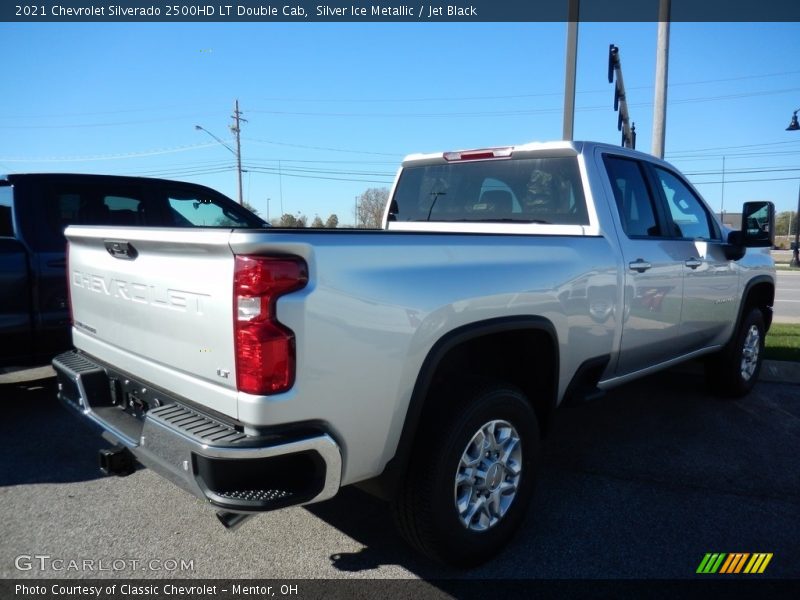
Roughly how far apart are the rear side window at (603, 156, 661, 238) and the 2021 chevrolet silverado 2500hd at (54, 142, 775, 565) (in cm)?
2

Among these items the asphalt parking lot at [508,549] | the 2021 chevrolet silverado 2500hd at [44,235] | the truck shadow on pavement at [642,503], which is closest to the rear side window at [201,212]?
the 2021 chevrolet silverado 2500hd at [44,235]

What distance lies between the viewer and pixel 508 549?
9.48ft

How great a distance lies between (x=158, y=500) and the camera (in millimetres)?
3320

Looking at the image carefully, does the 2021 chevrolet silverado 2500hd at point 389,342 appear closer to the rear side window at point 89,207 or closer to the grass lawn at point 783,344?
the rear side window at point 89,207

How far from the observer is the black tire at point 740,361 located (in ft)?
16.7

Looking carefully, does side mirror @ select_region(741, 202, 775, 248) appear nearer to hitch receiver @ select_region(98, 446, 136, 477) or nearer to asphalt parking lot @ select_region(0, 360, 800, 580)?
asphalt parking lot @ select_region(0, 360, 800, 580)

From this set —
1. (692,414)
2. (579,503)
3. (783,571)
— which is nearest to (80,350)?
(579,503)

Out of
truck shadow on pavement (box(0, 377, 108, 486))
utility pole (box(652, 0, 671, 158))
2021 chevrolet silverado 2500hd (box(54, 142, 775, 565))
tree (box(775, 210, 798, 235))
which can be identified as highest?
utility pole (box(652, 0, 671, 158))

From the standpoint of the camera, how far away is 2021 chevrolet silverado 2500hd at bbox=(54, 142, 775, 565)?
1.99 metres

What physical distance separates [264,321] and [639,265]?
250 centimetres

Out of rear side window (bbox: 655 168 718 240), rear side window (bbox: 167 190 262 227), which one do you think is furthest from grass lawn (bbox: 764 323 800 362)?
rear side window (bbox: 167 190 262 227)

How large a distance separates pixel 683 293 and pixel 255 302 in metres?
3.20

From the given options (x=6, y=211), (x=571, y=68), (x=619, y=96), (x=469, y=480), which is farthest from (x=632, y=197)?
Result: (x=619, y=96)

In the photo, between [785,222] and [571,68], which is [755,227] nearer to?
[571,68]
